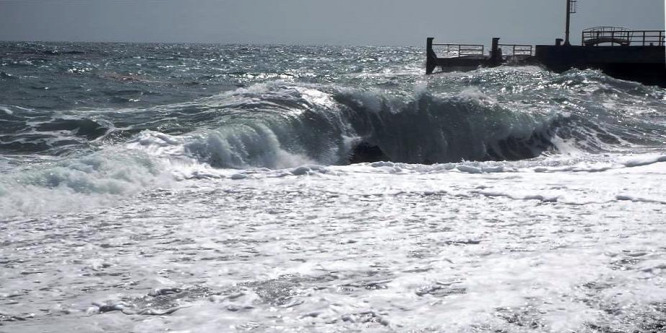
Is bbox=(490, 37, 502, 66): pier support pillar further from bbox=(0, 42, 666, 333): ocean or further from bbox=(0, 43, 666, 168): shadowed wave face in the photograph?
bbox=(0, 42, 666, 333): ocean

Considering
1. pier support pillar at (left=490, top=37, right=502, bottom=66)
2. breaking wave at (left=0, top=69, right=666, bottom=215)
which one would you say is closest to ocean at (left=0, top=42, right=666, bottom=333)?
breaking wave at (left=0, top=69, right=666, bottom=215)

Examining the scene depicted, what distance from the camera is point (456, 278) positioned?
4.75m

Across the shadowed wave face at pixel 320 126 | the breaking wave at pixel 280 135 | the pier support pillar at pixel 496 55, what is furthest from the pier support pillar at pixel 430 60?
the breaking wave at pixel 280 135

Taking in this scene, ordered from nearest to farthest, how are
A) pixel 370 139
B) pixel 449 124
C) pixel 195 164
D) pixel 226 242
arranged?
pixel 226 242 < pixel 195 164 < pixel 370 139 < pixel 449 124

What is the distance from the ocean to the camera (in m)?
4.16

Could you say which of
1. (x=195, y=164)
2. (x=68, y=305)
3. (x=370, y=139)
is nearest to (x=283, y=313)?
(x=68, y=305)

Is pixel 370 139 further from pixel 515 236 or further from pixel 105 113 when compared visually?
pixel 515 236

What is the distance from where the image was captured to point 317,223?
6.40 metres

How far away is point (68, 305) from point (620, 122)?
14.7 metres

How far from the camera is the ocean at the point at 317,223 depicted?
416 centimetres

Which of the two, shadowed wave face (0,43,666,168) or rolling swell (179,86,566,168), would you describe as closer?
rolling swell (179,86,566,168)

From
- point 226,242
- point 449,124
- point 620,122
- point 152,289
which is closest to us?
point 152,289

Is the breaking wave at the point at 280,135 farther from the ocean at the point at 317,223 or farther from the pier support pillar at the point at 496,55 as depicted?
the pier support pillar at the point at 496,55

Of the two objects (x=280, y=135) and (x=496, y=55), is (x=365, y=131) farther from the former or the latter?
(x=496, y=55)
